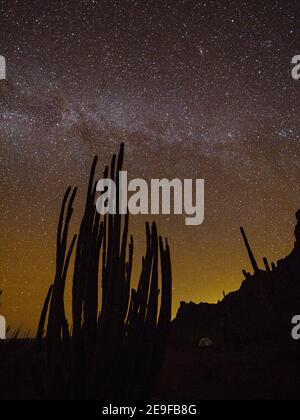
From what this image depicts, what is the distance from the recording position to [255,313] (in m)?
22.7

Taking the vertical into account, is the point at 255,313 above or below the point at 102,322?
above

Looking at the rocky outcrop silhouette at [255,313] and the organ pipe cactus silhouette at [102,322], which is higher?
the rocky outcrop silhouette at [255,313]

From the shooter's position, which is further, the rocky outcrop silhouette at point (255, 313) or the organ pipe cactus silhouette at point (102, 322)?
the rocky outcrop silhouette at point (255, 313)

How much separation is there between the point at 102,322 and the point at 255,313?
21.4m

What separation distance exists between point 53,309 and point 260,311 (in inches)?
805

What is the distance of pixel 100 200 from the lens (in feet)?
11.6

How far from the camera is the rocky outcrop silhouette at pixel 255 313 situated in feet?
16.8

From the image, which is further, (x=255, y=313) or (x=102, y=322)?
(x=255, y=313)

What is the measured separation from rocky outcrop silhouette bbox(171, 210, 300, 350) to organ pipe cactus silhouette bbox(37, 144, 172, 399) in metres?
1.86

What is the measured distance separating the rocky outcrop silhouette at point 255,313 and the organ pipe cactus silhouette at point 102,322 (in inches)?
73.4

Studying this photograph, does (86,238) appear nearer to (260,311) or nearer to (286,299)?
(286,299)

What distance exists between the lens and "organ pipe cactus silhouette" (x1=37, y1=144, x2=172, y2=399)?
3.01m
